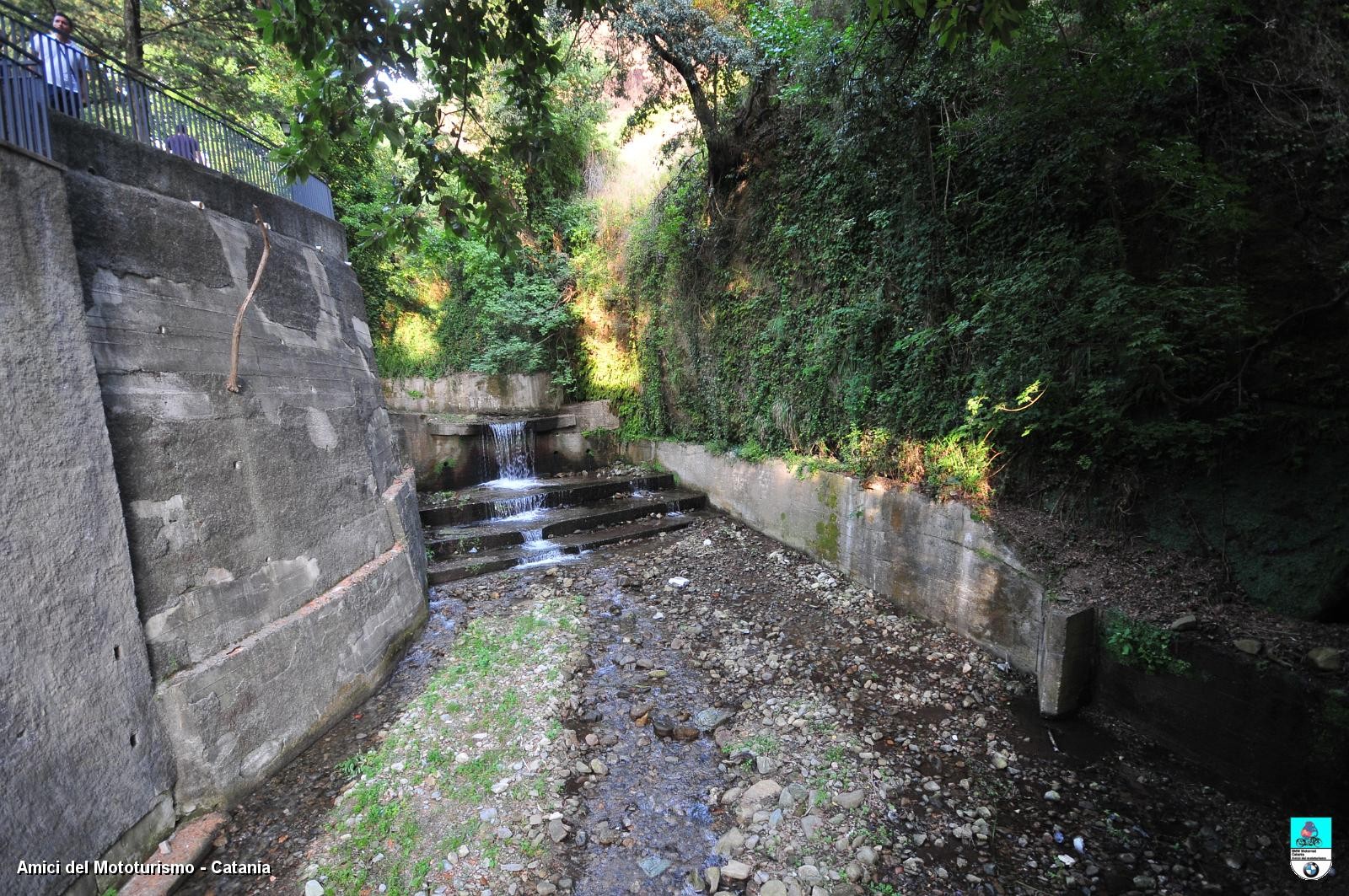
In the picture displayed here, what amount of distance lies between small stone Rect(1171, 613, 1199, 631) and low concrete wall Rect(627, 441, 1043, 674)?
2.47ft

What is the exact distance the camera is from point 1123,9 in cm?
366

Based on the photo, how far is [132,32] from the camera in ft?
20.4

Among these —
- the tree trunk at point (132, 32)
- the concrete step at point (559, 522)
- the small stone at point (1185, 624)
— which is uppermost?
the tree trunk at point (132, 32)

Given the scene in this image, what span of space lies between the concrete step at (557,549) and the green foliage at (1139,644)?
539 cm

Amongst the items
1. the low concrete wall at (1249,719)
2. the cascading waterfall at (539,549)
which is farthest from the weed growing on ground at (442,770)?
the low concrete wall at (1249,719)

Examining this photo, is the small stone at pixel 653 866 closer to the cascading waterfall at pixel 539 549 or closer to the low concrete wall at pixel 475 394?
the cascading waterfall at pixel 539 549

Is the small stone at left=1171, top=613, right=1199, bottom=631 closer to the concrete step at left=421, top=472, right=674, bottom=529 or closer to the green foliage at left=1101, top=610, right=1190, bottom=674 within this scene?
the green foliage at left=1101, top=610, right=1190, bottom=674

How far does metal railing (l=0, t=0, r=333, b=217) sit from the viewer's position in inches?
97.3

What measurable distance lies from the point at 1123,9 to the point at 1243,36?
967 mm

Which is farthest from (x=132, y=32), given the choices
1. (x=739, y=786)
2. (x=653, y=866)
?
(x=739, y=786)

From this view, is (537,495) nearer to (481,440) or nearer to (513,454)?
(513,454)

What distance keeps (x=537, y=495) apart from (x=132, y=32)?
7428mm

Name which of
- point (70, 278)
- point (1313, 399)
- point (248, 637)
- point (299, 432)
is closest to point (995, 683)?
point (1313, 399)

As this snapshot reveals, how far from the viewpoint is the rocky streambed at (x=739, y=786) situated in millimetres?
2705
